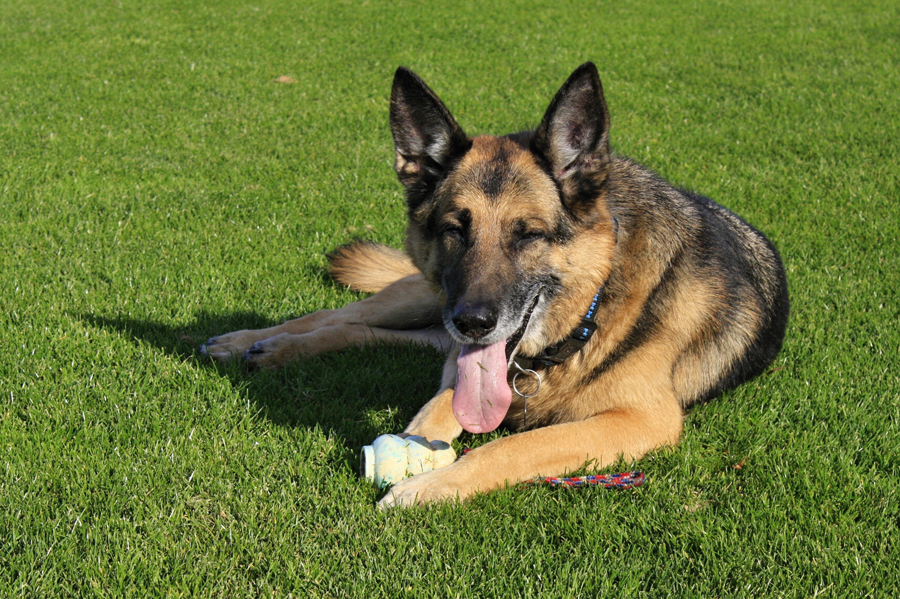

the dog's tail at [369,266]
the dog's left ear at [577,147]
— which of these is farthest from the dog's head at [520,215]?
the dog's tail at [369,266]

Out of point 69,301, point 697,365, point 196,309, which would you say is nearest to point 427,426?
point 697,365

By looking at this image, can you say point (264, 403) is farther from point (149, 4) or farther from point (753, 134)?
point (149, 4)

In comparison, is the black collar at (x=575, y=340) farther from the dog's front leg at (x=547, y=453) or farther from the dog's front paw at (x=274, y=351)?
the dog's front paw at (x=274, y=351)

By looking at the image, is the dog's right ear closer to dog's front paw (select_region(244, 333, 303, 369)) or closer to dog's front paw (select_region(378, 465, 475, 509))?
dog's front paw (select_region(244, 333, 303, 369))

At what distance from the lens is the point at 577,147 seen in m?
3.72

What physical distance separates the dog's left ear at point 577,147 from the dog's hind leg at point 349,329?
1.35m

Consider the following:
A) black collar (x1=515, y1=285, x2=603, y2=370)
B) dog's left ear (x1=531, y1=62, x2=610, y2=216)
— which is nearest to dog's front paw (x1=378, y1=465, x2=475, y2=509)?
black collar (x1=515, y1=285, x2=603, y2=370)

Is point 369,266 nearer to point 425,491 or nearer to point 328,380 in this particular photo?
point 328,380

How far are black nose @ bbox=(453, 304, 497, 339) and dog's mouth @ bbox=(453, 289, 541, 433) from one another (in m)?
0.21

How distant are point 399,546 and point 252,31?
14.2 m

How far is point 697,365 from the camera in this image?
4.22 metres

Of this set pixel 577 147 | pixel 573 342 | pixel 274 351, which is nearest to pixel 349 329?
pixel 274 351

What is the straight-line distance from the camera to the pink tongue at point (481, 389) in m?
3.59

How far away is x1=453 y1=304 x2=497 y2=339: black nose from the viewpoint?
335 centimetres
